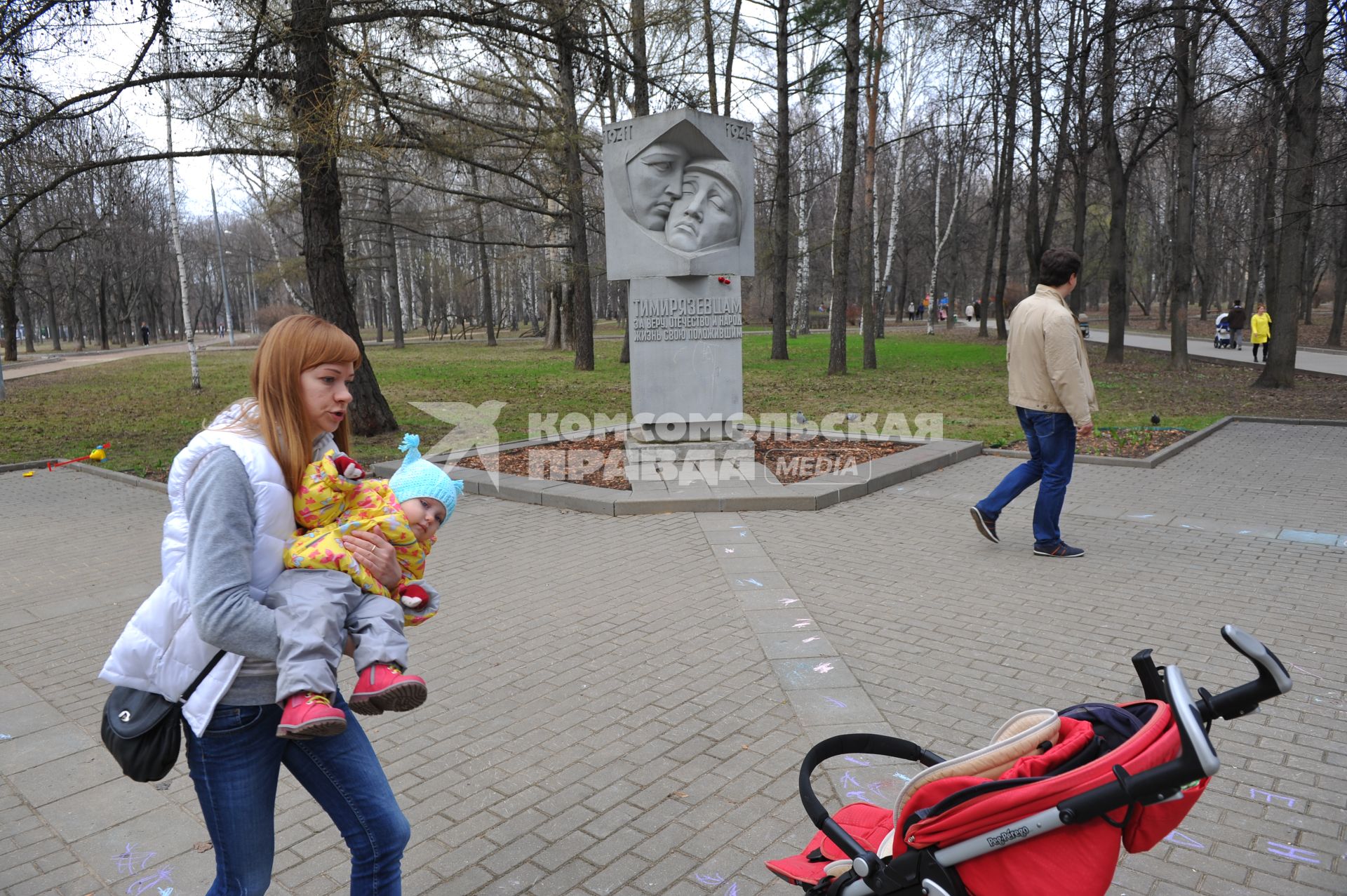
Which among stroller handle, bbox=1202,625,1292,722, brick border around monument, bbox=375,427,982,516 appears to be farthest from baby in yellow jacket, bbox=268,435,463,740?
brick border around monument, bbox=375,427,982,516

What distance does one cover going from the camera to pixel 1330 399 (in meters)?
15.8

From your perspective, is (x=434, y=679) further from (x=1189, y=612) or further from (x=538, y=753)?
(x=1189, y=612)

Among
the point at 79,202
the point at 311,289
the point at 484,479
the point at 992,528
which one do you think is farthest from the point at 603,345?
the point at 992,528

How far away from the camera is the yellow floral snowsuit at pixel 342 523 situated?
80.3 inches

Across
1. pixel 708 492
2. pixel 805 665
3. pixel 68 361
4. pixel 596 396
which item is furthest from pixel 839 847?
pixel 68 361

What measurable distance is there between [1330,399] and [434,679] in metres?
17.1

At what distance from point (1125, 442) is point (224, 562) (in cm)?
1185

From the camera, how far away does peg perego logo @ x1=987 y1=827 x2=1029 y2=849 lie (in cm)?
193

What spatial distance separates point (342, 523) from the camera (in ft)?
7.01

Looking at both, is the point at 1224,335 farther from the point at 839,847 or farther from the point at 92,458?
the point at 839,847

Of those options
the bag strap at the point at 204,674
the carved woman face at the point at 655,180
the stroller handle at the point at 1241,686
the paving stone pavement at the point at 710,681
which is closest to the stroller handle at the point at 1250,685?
the stroller handle at the point at 1241,686

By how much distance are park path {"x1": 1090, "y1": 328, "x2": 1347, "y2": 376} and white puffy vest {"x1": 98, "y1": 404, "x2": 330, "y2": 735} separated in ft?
78.1

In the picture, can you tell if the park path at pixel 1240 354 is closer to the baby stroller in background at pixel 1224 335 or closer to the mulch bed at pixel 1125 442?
the baby stroller in background at pixel 1224 335

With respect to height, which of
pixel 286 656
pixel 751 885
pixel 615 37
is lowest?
pixel 751 885
